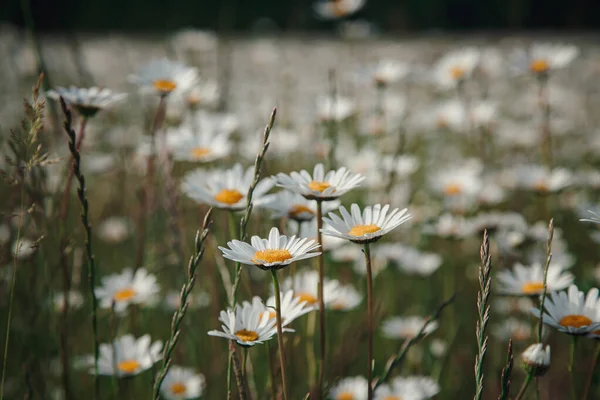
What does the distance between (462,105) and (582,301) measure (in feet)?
5.58

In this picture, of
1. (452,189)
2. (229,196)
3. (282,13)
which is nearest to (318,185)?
(229,196)

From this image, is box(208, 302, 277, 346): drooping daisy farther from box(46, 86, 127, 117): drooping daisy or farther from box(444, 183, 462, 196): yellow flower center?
box(444, 183, 462, 196): yellow flower center

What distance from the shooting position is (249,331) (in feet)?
2.63

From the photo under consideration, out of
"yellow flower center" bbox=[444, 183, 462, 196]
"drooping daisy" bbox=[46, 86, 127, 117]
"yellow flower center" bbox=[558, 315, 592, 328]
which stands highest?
"drooping daisy" bbox=[46, 86, 127, 117]

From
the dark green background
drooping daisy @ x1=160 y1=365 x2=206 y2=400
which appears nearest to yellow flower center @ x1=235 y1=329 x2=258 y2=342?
drooping daisy @ x1=160 y1=365 x2=206 y2=400

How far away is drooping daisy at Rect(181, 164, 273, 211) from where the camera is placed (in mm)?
1009

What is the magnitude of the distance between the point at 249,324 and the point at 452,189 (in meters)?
1.22

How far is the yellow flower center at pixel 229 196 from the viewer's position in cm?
102

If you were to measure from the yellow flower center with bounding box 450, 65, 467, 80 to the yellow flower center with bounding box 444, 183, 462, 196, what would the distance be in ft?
1.48

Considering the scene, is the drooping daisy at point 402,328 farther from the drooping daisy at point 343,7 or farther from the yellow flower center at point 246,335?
the drooping daisy at point 343,7

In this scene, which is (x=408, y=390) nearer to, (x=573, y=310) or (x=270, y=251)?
(x=573, y=310)

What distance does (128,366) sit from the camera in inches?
41.4

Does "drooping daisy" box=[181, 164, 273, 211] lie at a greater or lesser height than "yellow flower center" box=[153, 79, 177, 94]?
lesser

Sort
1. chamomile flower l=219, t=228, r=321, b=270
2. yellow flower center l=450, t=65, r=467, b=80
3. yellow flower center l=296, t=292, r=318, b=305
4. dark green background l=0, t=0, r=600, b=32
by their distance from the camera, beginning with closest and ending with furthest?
chamomile flower l=219, t=228, r=321, b=270 < yellow flower center l=296, t=292, r=318, b=305 < yellow flower center l=450, t=65, r=467, b=80 < dark green background l=0, t=0, r=600, b=32
